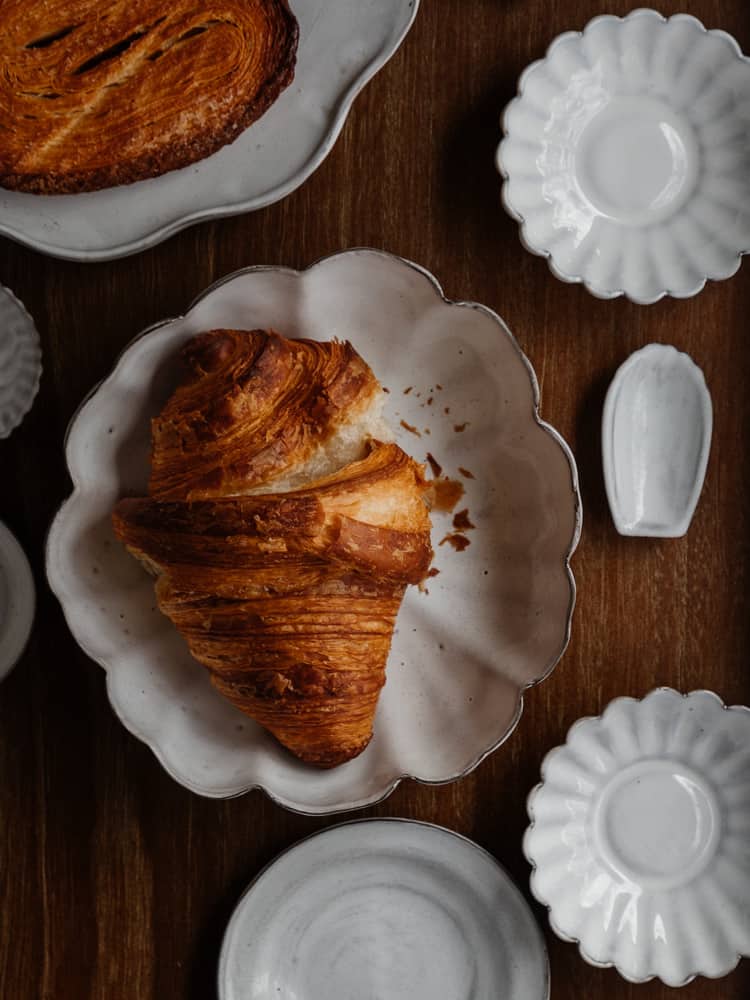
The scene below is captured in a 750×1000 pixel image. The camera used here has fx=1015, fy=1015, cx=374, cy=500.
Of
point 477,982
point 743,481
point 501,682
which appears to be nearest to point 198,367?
point 501,682

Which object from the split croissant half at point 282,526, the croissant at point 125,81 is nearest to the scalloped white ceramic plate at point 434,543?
the split croissant half at point 282,526

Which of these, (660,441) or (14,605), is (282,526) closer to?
(14,605)

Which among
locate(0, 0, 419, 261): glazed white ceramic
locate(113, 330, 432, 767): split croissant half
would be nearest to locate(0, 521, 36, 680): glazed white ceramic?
locate(113, 330, 432, 767): split croissant half

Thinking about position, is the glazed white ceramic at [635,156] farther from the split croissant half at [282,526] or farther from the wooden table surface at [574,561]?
the split croissant half at [282,526]

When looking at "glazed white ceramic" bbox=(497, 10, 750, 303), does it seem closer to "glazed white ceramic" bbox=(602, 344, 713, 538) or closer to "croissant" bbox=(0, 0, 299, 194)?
"glazed white ceramic" bbox=(602, 344, 713, 538)

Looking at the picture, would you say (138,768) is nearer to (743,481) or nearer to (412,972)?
(412,972)

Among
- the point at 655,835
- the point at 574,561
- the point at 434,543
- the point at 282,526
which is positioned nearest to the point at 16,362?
the point at 282,526
